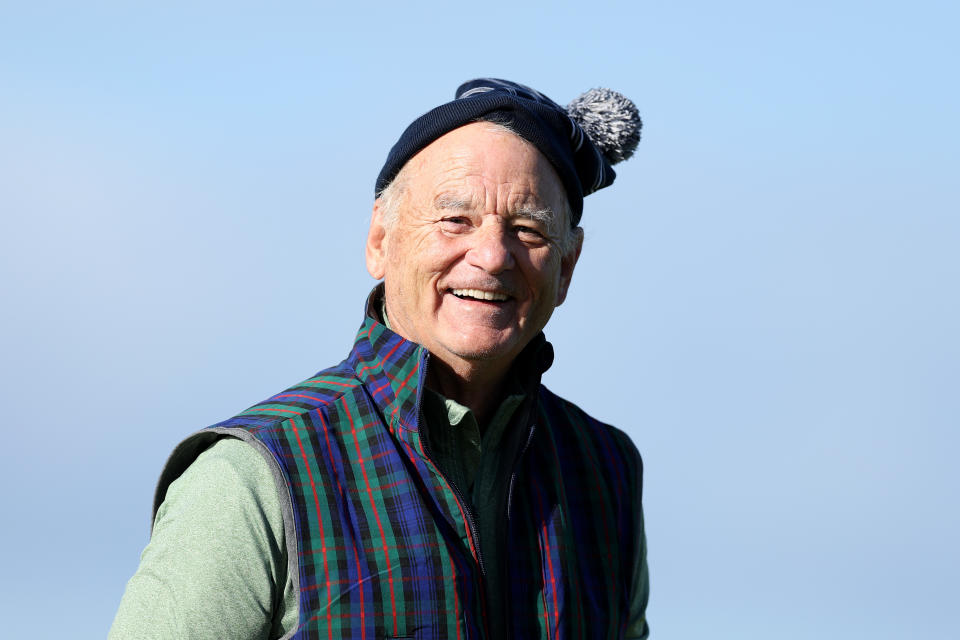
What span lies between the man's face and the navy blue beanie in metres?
0.03

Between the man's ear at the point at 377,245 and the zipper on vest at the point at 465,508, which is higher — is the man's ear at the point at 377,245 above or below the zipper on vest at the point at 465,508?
above

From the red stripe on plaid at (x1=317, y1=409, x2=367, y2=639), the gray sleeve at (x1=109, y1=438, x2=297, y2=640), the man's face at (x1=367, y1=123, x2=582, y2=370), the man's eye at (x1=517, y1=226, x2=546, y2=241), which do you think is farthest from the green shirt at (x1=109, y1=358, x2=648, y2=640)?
the man's eye at (x1=517, y1=226, x2=546, y2=241)

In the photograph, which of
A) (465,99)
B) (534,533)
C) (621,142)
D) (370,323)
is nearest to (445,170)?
(465,99)

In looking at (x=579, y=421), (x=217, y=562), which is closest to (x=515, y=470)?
(x=579, y=421)

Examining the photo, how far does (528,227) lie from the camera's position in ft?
9.41

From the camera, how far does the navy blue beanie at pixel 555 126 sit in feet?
9.53

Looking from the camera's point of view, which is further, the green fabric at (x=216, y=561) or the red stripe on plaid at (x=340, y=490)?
the red stripe on plaid at (x=340, y=490)

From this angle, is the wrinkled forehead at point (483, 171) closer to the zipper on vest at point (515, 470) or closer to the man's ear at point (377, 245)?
the man's ear at point (377, 245)

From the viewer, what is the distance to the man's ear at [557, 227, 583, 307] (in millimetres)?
3080

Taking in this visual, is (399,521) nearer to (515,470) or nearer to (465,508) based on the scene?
(465,508)

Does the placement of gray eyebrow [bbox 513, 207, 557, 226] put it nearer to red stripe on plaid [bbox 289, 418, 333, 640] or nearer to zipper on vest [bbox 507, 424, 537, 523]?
zipper on vest [bbox 507, 424, 537, 523]

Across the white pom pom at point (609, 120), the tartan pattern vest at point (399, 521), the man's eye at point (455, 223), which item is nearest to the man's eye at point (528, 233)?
the man's eye at point (455, 223)

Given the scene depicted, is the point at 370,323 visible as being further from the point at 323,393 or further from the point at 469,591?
the point at 469,591

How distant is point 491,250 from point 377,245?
16.2 inches
